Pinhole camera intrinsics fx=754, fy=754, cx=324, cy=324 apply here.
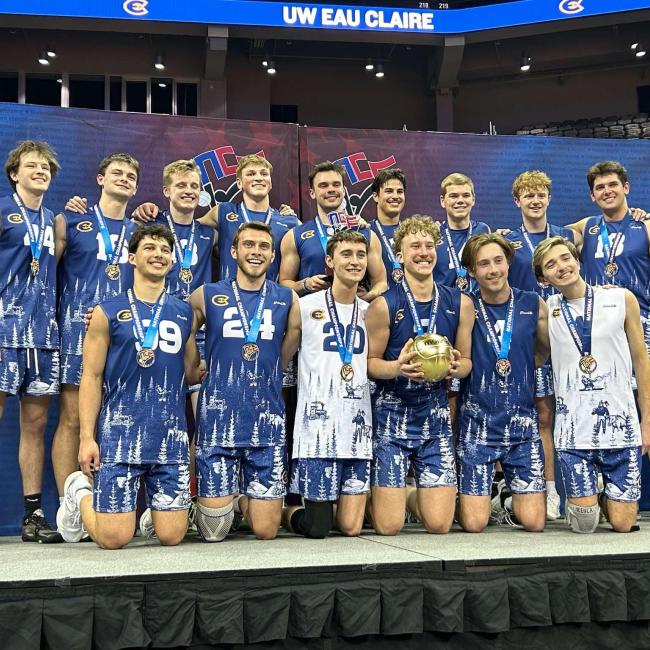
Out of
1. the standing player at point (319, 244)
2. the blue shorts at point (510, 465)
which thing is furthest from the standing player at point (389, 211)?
the blue shorts at point (510, 465)

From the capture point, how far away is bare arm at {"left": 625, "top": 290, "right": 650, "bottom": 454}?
4602mm

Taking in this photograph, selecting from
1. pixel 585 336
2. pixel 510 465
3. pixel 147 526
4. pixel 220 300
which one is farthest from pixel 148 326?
pixel 585 336

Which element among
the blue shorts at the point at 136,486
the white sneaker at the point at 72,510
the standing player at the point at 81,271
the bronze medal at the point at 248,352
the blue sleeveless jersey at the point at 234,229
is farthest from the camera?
the blue sleeveless jersey at the point at 234,229

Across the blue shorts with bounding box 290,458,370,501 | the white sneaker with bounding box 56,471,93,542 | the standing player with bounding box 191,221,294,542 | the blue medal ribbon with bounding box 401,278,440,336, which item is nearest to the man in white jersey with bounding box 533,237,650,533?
the blue medal ribbon with bounding box 401,278,440,336

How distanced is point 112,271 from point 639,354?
3405 mm

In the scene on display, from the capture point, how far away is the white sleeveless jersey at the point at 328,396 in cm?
452

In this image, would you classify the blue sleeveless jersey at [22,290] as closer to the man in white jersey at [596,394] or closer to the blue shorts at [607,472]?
the man in white jersey at [596,394]

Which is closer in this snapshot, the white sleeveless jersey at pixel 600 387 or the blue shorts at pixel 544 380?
the white sleeveless jersey at pixel 600 387

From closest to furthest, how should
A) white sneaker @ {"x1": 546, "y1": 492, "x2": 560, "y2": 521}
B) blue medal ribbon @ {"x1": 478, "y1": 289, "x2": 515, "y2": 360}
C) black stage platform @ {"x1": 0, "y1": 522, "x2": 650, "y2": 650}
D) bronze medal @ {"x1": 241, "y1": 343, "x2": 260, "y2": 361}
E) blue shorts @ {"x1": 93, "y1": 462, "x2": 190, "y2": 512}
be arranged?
black stage platform @ {"x1": 0, "y1": 522, "x2": 650, "y2": 650} → blue shorts @ {"x1": 93, "y1": 462, "x2": 190, "y2": 512} → bronze medal @ {"x1": 241, "y1": 343, "x2": 260, "y2": 361} → blue medal ribbon @ {"x1": 478, "y1": 289, "x2": 515, "y2": 360} → white sneaker @ {"x1": 546, "y1": 492, "x2": 560, "y2": 521}

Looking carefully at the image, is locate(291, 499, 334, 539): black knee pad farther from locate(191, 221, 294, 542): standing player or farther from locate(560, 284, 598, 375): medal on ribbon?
locate(560, 284, 598, 375): medal on ribbon

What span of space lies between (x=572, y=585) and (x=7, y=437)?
400cm

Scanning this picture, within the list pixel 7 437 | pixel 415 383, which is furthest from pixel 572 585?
pixel 7 437

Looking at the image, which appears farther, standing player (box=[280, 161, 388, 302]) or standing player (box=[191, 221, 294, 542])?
standing player (box=[280, 161, 388, 302])

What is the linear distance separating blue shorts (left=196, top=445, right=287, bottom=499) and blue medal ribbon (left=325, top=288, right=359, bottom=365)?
26.4 inches
